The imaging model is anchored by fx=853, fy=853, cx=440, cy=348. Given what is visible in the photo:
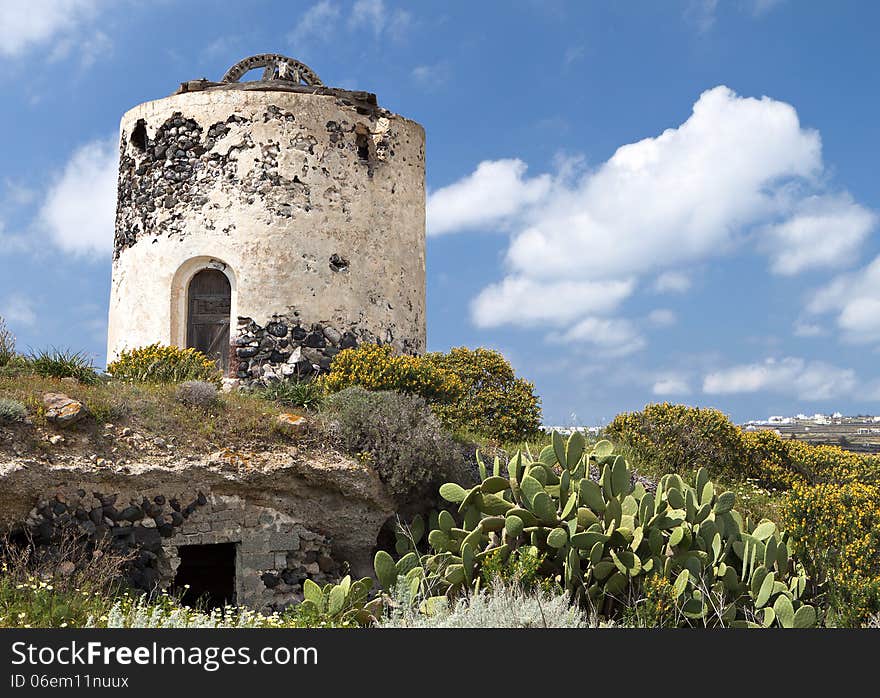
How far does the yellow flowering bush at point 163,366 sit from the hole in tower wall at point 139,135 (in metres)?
4.39

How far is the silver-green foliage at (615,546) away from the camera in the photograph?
845 cm

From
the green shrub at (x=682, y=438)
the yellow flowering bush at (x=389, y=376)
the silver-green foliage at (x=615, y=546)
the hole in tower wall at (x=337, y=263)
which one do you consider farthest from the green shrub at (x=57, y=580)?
the green shrub at (x=682, y=438)

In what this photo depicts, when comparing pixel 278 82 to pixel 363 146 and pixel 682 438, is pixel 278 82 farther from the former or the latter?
pixel 682 438

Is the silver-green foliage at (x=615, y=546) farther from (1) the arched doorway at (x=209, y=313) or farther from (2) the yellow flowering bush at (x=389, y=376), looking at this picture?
(1) the arched doorway at (x=209, y=313)

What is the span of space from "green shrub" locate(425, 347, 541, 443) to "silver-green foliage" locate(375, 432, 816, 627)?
4.96m

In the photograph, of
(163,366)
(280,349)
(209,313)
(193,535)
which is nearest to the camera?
(193,535)

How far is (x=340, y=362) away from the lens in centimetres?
1480

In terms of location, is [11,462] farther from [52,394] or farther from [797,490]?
[797,490]

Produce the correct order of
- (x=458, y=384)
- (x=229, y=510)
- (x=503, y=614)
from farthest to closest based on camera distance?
(x=458, y=384), (x=229, y=510), (x=503, y=614)

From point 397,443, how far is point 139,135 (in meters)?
9.57

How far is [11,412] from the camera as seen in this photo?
9797 millimetres

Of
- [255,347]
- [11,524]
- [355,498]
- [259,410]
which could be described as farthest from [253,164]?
[11,524]

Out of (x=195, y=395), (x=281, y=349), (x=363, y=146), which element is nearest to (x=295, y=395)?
(x=195, y=395)

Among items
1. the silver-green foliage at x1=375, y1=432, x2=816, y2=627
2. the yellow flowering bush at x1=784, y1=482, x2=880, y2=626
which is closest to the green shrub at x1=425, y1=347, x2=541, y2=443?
the silver-green foliage at x1=375, y1=432, x2=816, y2=627
